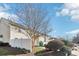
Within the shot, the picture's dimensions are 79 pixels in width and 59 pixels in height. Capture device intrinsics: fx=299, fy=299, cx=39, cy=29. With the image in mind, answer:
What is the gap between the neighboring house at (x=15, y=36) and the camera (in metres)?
4.52

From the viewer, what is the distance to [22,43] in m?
4.55

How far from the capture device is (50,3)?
453cm

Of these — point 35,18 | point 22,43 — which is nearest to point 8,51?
point 22,43

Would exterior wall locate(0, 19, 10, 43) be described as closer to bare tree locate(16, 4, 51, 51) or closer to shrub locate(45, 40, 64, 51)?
bare tree locate(16, 4, 51, 51)

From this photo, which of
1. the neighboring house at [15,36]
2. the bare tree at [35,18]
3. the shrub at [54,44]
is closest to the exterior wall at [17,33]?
the neighboring house at [15,36]

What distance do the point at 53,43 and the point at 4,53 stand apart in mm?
758

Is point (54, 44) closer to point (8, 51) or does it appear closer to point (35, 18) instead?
point (35, 18)

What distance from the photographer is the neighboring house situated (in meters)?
4.52

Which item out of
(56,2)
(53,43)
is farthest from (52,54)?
(56,2)

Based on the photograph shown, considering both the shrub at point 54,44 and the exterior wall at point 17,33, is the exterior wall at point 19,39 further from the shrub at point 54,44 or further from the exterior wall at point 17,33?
the shrub at point 54,44

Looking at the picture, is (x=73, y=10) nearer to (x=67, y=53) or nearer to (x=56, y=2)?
(x=56, y=2)

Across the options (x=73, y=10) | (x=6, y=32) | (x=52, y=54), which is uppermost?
(x=73, y=10)

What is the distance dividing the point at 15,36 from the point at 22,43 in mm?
150

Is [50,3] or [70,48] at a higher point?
[50,3]
